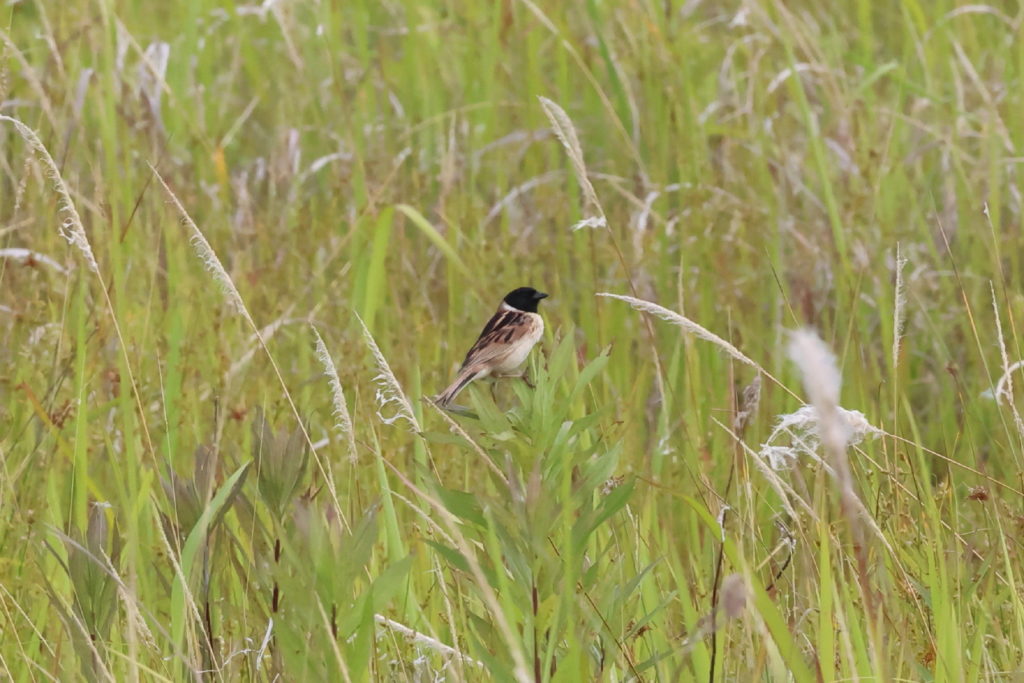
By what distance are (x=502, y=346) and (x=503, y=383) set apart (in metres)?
0.82

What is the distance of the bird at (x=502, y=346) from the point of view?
2.92 m

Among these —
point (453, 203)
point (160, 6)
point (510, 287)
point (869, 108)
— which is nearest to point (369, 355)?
point (510, 287)

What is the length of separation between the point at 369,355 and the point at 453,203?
3.04 ft

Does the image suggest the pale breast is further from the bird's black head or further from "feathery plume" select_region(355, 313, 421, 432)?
"feathery plume" select_region(355, 313, 421, 432)

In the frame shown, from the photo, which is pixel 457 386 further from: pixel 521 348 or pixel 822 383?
pixel 822 383

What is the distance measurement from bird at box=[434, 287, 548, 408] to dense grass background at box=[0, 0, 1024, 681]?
179mm

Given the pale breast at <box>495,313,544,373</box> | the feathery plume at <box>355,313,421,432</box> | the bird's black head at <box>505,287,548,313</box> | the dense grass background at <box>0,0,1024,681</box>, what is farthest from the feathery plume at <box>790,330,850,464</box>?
the bird's black head at <box>505,287,548,313</box>

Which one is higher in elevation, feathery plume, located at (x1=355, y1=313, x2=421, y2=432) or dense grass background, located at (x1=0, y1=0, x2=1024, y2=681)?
feathery plume, located at (x1=355, y1=313, x2=421, y2=432)

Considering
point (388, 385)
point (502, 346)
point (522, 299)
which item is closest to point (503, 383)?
point (388, 385)

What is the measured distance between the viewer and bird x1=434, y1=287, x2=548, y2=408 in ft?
9.59

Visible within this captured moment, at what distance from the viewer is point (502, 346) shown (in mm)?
3014

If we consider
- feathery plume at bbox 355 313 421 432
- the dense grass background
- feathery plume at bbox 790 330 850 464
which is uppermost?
feathery plume at bbox 790 330 850 464

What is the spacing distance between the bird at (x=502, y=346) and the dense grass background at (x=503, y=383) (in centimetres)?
18

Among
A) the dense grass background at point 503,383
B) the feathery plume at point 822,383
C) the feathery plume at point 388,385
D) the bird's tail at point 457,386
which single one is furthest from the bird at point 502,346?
the feathery plume at point 822,383
